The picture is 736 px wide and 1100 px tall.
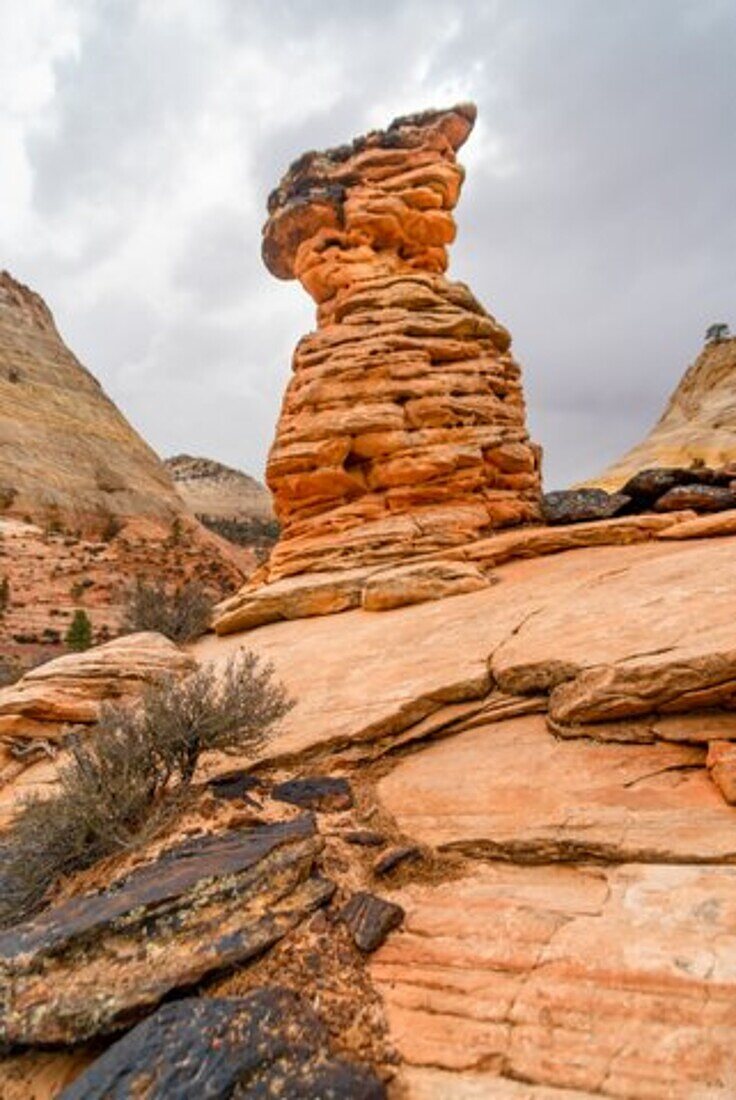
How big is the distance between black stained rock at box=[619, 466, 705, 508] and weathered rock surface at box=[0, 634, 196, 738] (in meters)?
9.03

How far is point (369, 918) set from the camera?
12.9 ft

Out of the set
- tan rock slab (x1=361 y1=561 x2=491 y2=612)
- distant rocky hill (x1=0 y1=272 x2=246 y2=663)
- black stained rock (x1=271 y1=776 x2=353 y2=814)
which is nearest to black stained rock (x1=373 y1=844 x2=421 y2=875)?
black stained rock (x1=271 y1=776 x2=353 y2=814)

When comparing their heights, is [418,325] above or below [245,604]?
above

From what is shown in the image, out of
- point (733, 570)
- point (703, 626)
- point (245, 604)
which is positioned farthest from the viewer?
point (245, 604)

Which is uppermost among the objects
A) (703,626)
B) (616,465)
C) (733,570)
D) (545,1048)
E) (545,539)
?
(616,465)

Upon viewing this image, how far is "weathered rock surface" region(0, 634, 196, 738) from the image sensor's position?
8.81 metres

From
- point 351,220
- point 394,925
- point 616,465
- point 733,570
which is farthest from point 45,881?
point 616,465

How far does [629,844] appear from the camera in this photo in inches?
165

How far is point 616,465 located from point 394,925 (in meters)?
46.4

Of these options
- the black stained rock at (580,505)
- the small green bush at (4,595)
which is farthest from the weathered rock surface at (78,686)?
the small green bush at (4,595)

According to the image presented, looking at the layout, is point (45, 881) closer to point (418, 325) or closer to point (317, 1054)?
point (317, 1054)

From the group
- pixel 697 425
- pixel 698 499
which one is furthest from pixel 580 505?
pixel 697 425

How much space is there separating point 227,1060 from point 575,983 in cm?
171

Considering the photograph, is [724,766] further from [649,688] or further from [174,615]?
[174,615]
